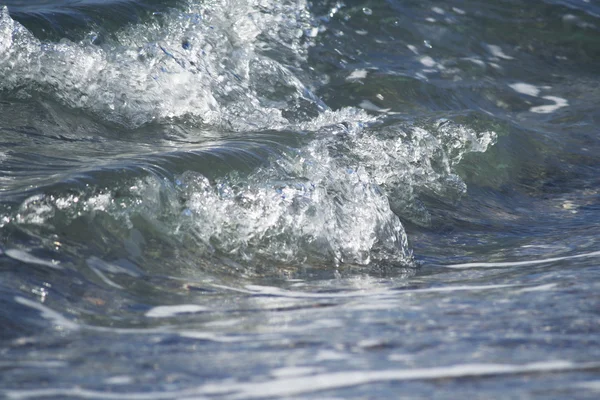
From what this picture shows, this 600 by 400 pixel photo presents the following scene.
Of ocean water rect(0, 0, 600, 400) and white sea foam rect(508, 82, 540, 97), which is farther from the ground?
white sea foam rect(508, 82, 540, 97)

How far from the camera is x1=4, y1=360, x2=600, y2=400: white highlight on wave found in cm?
196

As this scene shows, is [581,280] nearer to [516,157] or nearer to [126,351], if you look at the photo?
[126,351]

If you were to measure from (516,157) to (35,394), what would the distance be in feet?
15.1

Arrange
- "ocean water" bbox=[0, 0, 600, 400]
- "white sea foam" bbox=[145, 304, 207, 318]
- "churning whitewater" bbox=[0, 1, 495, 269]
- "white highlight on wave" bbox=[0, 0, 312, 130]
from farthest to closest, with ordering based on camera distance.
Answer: "white highlight on wave" bbox=[0, 0, 312, 130]
"churning whitewater" bbox=[0, 1, 495, 269]
"white sea foam" bbox=[145, 304, 207, 318]
"ocean water" bbox=[0, 0, 600, 400]

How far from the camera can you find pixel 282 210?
3.76m

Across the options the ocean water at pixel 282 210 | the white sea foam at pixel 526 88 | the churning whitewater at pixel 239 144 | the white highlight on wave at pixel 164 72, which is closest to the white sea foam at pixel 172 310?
the ocean water at pixel 282 210

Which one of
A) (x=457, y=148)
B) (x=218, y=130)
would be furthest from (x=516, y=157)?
(x=218, y=130)

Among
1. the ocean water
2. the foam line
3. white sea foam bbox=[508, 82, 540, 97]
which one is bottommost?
the foam line

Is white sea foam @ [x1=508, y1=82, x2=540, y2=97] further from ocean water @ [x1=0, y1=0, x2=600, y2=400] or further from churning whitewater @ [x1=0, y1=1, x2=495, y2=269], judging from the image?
churning whitewater @ [x1=0, y1=1, x2=495, y2=269]

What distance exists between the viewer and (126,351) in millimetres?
2275

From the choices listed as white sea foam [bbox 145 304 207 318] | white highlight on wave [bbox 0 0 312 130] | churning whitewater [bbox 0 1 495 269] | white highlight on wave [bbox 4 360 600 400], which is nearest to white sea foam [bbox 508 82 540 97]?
churning whitewater [bbox 0 1 495 269]

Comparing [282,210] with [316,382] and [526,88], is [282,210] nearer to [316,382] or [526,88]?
[316,382]

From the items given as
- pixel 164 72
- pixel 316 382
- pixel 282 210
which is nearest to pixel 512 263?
pixel 282 210

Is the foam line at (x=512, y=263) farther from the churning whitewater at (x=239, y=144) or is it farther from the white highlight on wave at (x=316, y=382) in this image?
the white highlight on wave at (x=316, y=382)
